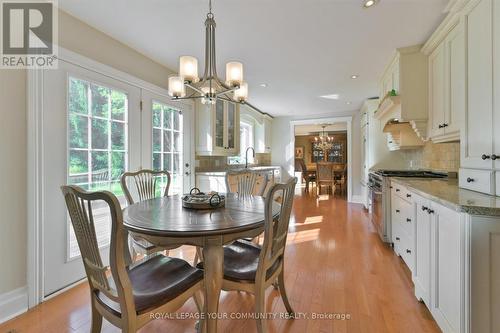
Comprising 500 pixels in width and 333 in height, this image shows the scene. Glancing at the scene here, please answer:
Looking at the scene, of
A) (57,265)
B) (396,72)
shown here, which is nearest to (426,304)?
(396,72)

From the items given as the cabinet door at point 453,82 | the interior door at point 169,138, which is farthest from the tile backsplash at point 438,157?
the interior door at point 169,138

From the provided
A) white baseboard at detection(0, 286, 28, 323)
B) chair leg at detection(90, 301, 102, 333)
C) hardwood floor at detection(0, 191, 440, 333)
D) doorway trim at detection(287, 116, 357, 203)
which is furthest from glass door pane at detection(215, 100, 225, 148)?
doorway trim at detection(287, 116, 357, 203)

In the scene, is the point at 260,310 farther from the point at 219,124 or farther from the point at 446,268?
the point at 219,124

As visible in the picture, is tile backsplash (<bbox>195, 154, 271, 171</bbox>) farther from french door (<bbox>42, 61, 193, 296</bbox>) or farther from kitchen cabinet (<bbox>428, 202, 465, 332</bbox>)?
kitchen cabinet (<bbox>428, 202, 465, 332</bbox>)

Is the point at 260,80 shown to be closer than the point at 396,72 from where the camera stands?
No

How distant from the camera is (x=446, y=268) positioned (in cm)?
134

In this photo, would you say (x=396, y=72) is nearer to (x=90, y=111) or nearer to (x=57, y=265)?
(x=90, y=111)

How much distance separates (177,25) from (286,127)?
16.5 feet

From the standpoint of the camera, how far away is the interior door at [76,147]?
1818 mm

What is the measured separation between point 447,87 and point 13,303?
12.7ft

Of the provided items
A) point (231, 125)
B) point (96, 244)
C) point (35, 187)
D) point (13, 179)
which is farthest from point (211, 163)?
point (96, 244)

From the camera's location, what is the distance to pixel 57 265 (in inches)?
73.9

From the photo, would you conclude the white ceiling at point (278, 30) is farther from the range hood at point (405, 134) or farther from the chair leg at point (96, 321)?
the chair leg at point (96, 321)

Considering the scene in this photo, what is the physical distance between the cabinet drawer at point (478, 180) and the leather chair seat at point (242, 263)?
1362mm
